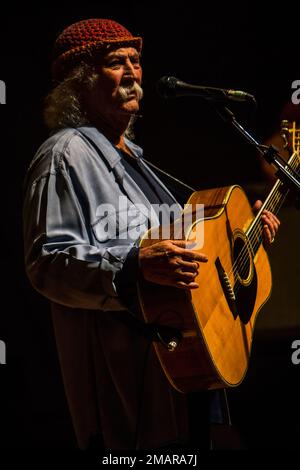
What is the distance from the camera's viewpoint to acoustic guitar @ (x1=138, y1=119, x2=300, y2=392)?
2.05m

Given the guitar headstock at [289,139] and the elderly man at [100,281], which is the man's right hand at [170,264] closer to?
the elderly man at [100,281]

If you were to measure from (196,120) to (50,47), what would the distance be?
863 mm

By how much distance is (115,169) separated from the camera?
2383mm

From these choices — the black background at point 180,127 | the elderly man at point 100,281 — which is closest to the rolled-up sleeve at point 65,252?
the elderly man at point 100,281

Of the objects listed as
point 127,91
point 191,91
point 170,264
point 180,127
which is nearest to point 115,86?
point 127,91

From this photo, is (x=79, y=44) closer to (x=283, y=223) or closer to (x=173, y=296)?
(x=173, y=296)

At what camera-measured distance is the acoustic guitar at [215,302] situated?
2.05 metres

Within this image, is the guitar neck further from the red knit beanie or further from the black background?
the red knit beanie

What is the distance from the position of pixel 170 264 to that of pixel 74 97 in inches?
33.9

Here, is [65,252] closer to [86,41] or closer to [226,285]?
[226,285]

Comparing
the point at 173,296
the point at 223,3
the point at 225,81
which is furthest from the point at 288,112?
the point at 173,296

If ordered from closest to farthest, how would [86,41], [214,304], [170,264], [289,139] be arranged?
1. [170,264]
2. [214,304]
3. [86,41]
4. [289,139]

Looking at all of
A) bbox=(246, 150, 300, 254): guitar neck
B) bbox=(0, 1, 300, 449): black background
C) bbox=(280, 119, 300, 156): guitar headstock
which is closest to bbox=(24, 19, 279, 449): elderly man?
bbox=(246, 150, 300, 254): guitar neck

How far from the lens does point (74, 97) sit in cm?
255
